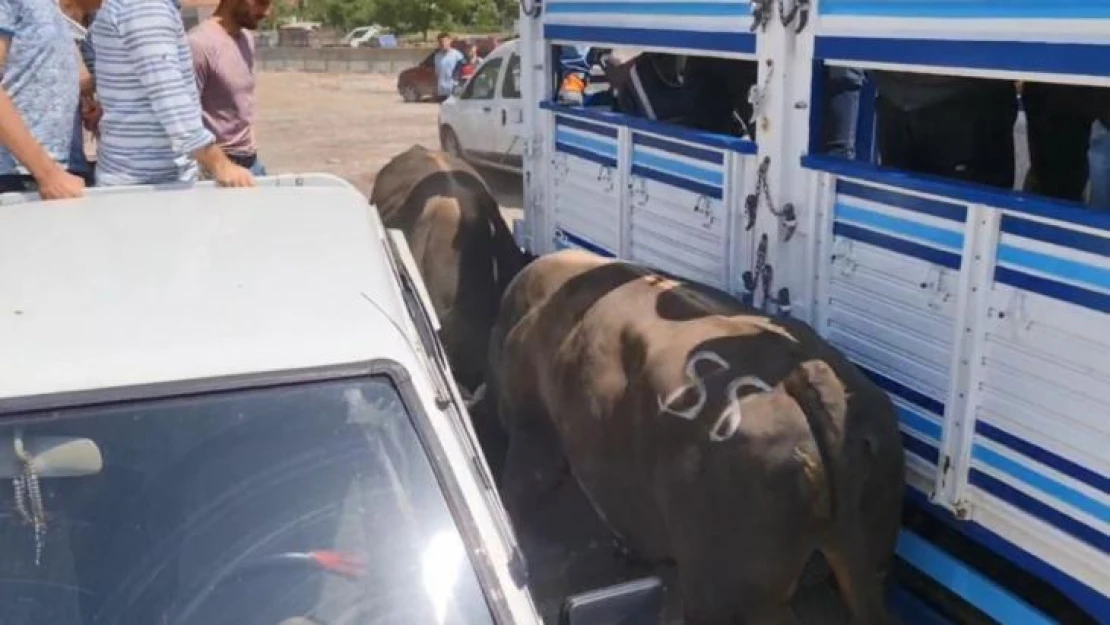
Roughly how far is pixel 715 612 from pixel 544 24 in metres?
3.49

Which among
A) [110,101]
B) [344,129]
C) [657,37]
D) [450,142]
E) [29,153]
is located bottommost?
[344,129]

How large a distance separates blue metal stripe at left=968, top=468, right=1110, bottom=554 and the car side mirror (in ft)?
4.22

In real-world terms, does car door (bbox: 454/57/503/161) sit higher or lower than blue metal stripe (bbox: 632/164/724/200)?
lower

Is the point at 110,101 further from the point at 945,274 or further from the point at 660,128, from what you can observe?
the point at 945,274

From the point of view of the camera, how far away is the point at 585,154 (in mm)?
5609

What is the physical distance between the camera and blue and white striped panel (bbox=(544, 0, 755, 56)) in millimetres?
4152

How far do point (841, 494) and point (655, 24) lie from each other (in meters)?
2.27

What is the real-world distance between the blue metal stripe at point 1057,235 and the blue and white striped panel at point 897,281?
0.18m

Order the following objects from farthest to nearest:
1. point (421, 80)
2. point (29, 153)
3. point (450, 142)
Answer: point (421, 80), point (450, 142), point (29, 153)

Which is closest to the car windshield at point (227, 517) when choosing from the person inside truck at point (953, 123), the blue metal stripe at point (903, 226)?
the blue metal stripe at point (903, 226)

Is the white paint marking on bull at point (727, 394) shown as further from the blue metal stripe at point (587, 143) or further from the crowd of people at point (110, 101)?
the blue metal stripe at point (587, 143)

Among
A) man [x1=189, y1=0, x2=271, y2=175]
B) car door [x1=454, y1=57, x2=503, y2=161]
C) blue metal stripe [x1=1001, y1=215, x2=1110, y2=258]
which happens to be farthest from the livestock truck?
car door [x1=454, y1=57, x2=503, y2=161]

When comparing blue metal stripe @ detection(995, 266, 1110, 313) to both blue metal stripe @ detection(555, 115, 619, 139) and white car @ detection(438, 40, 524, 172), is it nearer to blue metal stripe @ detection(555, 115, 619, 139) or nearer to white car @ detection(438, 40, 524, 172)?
blue metal stripe @ detection(555, 115, 619, 139)

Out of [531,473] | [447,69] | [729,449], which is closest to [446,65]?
[447,69]
